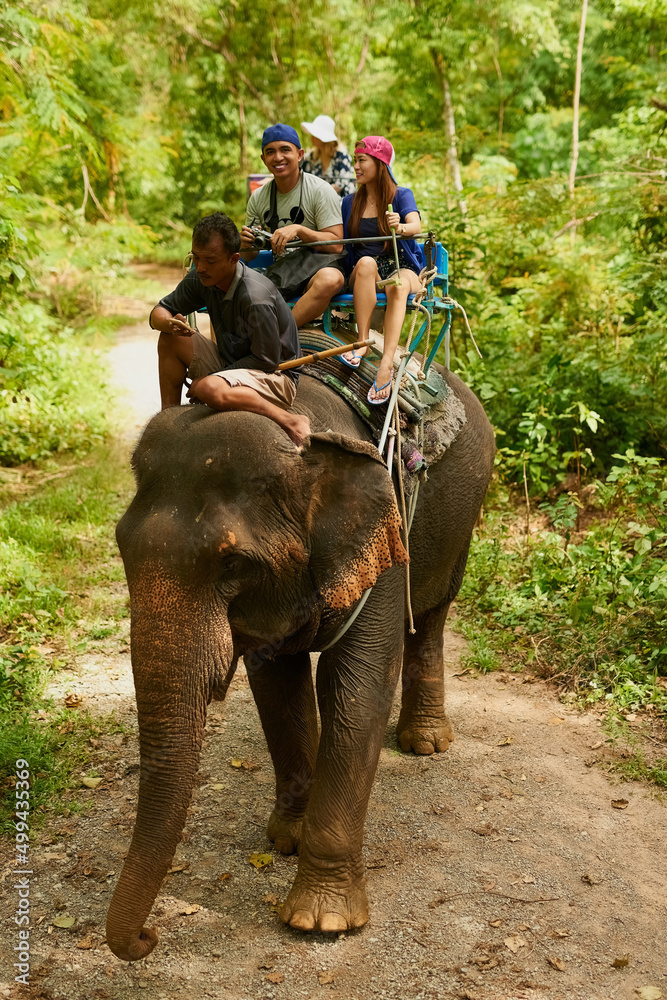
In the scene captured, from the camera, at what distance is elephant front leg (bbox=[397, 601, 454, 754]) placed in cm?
470

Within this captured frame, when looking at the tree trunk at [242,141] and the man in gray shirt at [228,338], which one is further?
the tree trunk at [242,141]

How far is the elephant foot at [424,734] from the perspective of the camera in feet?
15.4

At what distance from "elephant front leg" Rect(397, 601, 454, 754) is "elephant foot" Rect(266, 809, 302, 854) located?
970 mm

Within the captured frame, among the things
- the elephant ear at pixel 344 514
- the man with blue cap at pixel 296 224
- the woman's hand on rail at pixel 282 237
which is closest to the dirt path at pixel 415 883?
the elephant ear at pixel 344 514

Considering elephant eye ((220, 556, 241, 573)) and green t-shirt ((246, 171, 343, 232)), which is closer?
elephant eye ((220, 556, 241, 573))

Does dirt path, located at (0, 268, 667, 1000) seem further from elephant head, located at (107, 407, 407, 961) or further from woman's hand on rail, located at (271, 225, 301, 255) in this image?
woman's hand on rail, located at (271, 225, 301, 255)

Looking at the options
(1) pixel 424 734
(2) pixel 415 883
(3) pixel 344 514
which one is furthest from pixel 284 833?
(3) pixel 344 514

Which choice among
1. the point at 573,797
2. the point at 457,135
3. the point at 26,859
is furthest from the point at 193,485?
the point at 457,135

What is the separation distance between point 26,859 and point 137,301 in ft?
45.5

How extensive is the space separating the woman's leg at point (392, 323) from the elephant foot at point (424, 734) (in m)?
1.93

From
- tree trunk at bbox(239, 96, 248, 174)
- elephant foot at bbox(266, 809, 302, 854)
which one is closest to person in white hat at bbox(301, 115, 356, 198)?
elephant foot at bbox(266, 809, 302, 854)

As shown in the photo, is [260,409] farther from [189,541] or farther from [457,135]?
[457,135]

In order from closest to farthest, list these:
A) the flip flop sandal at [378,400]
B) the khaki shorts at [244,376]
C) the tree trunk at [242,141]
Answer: the khaki shorts at [244,376] → the flip flop sandal at [378,400] → the tree trunk at [242,141]
